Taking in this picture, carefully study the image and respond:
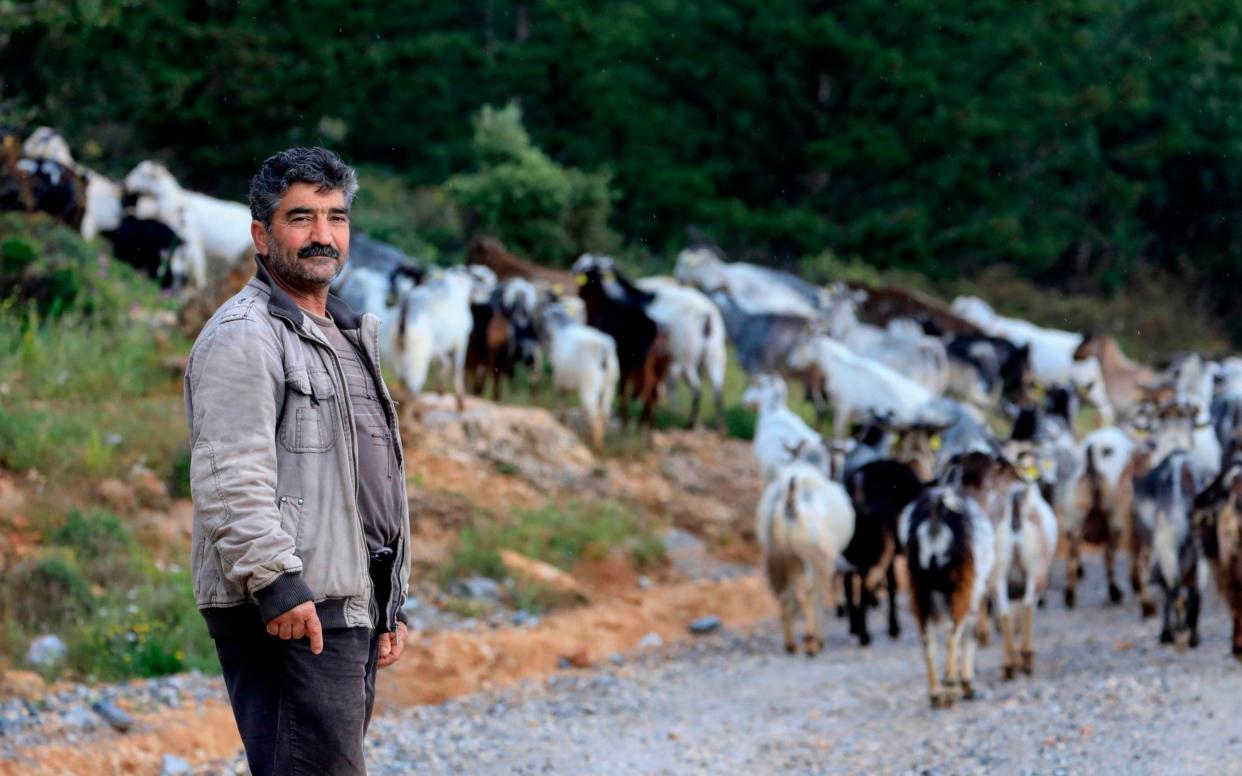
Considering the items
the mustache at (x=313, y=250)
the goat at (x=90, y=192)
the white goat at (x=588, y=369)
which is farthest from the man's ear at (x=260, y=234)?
the goat at (x=90, y=192)

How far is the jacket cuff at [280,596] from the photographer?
3736 mm

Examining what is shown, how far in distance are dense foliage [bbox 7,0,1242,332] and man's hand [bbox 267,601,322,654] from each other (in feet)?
64.3

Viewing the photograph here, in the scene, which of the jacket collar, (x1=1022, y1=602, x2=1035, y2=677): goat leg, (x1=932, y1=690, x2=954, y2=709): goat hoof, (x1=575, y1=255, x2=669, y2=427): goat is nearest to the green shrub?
(x1=575, y1=255, x2=669, y2=427): goat

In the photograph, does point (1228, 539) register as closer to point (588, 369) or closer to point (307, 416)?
point (588, 369)

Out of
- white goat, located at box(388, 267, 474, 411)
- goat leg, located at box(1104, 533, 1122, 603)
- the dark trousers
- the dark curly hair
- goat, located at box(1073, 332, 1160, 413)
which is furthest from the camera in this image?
goat, located at box(1073, 332, 1160, 413)

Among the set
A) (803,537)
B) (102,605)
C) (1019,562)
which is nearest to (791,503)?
(803,537)

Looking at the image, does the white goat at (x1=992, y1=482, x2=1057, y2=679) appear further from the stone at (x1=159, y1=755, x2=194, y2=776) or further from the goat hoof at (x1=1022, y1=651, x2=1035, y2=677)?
the stone at (x1=159, y1=755, x2=194, y2=776)

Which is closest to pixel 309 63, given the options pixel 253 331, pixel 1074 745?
pixel 1074 745

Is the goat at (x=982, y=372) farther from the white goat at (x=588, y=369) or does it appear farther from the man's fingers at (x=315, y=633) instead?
the man's fingers at (x=315, y=633)

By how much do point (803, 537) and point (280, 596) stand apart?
270 inches

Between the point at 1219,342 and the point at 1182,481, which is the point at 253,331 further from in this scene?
the point at 1219,342

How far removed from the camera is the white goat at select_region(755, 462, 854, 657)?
33.9 ft

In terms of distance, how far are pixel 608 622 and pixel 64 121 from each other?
46.4 feet

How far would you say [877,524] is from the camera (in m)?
11.0
